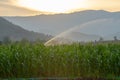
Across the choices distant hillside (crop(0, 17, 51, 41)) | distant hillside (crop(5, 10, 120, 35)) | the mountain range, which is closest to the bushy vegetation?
the mountain range

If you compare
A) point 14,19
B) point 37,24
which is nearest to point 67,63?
point 14,19

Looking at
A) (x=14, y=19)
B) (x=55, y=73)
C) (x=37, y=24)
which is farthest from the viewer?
(x=37, y=24)

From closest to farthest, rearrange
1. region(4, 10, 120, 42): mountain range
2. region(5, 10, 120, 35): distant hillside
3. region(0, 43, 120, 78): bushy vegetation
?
1. region(0, 43, 120, 78): bushy vegetation
2. region(4, 10, 120, 42): mountain range
3. region(5, 10, 120, 35): distant hillside

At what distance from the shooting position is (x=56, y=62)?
20.1 m

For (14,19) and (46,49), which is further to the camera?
(14,19)

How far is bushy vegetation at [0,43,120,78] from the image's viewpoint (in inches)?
760

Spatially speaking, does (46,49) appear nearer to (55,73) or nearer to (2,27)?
(55,73)

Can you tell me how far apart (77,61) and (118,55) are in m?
2.12

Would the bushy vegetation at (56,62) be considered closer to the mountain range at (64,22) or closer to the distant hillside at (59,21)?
the mountain range at (64,22)

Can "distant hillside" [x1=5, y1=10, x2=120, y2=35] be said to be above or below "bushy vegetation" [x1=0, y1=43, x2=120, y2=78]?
below

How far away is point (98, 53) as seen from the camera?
2056 cm

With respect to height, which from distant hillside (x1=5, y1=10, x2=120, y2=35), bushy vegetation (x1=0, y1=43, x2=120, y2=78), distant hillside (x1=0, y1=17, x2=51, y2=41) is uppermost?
bushy vegetation (x1=0, y1=43, x2=120, y2=78)

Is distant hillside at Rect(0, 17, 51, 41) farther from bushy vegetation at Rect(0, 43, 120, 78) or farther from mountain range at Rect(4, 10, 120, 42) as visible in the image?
bushy vegetation at Rect(0, 43, 120, 78)

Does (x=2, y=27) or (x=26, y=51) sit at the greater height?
(x=26, y=51)
